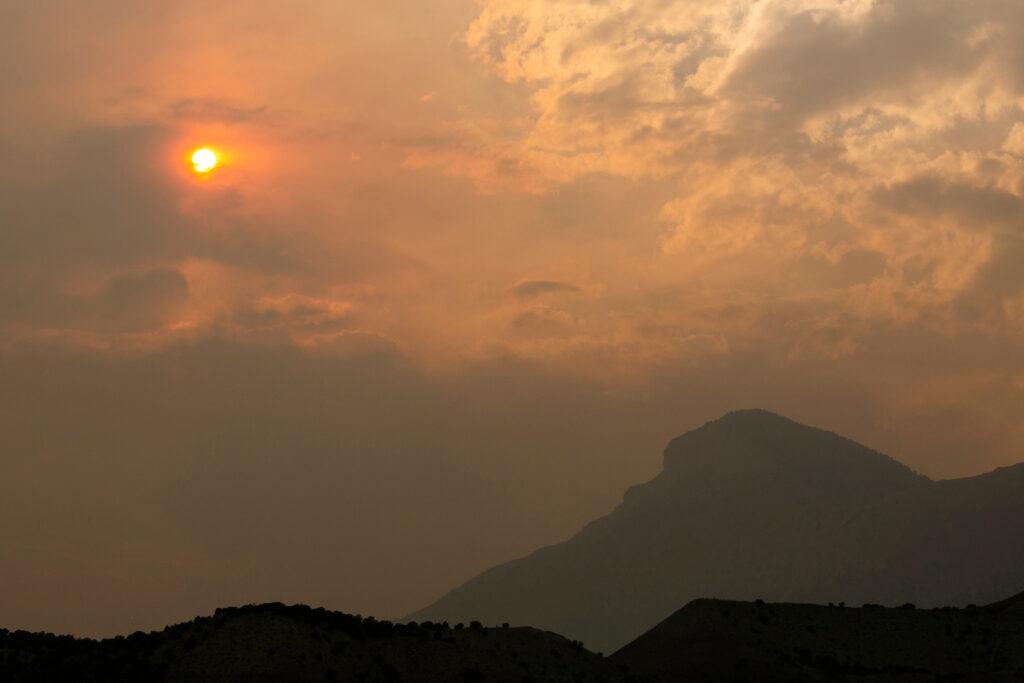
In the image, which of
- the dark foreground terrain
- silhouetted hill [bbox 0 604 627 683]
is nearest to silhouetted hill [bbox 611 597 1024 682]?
the dark foreground terrain

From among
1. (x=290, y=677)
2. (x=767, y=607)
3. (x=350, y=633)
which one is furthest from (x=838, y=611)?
(x=290, y=677)

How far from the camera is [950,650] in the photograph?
357ft

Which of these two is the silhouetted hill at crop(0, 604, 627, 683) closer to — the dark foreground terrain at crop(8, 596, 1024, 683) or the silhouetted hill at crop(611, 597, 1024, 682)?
the dark foreground terrain at crop(8, 596, 1024, 683)

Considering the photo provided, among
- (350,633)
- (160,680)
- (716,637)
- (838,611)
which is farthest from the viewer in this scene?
(838,611)

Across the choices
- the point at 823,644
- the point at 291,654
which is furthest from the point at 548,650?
the point at 823,644

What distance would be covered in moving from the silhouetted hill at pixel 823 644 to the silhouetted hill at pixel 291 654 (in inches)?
392

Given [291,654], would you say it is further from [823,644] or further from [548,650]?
[823,644]

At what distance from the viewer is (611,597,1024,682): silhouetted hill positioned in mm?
103188

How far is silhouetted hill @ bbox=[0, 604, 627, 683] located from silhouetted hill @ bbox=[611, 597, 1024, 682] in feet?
32.7

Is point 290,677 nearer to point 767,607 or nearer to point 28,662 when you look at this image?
point 28,662

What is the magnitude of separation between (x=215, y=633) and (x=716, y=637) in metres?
42.4

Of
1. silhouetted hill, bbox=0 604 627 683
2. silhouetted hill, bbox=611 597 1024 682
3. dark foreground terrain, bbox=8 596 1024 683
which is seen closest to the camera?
silhouetted hill, bbox=0 604 627 683

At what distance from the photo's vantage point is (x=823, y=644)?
360 feet

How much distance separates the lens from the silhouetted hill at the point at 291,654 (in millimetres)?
85125
